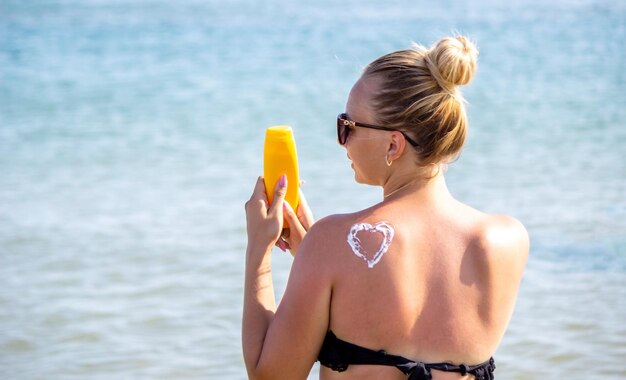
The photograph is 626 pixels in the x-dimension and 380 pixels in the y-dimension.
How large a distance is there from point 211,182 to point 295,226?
6410mm

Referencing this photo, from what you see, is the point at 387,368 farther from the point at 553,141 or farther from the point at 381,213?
the point at 553,141

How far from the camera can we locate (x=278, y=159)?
2559mm

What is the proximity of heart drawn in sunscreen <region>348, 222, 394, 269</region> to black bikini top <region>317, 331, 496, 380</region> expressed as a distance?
0.21 metres

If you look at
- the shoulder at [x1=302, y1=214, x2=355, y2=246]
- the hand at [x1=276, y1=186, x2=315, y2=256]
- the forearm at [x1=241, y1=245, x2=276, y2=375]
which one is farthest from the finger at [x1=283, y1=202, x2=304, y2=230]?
the shoulder at [x1=302, y1=214, x2=355, y2=246]

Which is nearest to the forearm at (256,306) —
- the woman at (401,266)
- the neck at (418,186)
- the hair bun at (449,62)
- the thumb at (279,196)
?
the woman at (401,266)

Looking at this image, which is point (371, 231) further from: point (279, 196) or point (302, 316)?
point (279, 196)

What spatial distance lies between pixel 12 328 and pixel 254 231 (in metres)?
3.51

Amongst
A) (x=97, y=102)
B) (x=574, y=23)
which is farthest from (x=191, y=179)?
(x=574, y=23)

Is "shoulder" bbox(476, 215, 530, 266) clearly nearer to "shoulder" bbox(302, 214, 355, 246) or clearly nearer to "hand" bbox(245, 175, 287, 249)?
"shoulder" bbox(302, 214, 355, 246)

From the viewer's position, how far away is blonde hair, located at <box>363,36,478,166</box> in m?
2.25

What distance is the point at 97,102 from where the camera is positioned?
1391cm

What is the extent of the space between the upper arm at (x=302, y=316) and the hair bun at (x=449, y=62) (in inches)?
17.8

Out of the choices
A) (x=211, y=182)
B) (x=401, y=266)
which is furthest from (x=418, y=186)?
(x=211, y=182)

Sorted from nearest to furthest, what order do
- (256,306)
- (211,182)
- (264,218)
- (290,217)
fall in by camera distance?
(256,306) < (264,218) < (290,217) < (211,182)
